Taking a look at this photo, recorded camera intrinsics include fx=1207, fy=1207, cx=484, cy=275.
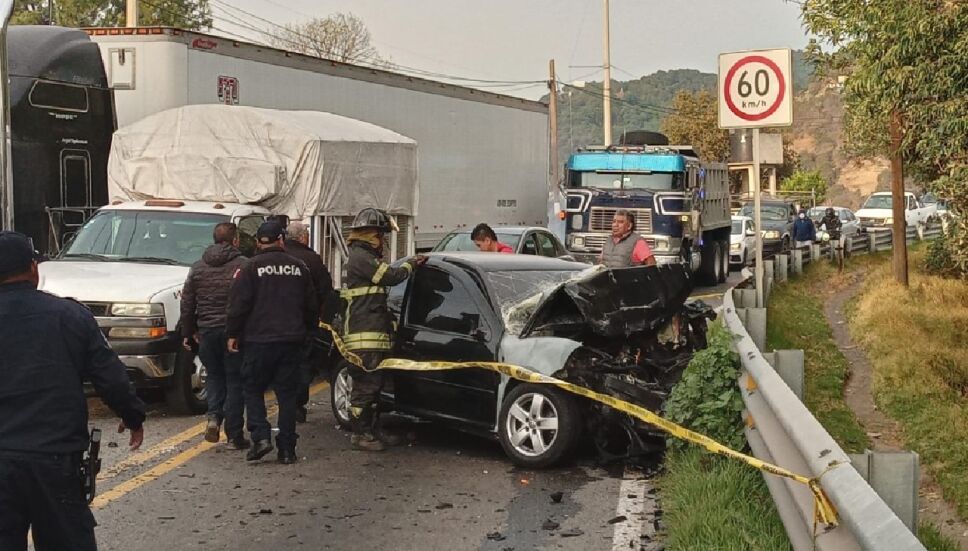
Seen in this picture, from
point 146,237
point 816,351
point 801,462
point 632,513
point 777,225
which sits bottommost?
point 632,513

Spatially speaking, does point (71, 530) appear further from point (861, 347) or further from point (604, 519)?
point (861, 347)

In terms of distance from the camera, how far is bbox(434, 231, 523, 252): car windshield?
58.6 feet

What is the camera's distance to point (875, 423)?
10.5 meters

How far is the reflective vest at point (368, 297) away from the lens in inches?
352

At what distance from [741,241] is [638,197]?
10811 mm

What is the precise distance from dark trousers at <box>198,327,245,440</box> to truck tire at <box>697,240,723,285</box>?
18701 mm

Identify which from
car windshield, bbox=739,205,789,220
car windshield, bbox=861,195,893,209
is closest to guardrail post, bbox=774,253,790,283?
car windshield, bbox=739,205,789,220

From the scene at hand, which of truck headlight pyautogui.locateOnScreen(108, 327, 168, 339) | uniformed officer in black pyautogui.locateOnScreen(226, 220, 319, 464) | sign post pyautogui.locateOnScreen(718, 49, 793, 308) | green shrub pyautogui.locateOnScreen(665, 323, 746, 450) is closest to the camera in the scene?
green shrub pyautogui.locateOnScreen(665, 323, 746, 450)

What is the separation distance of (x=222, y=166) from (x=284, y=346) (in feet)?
16.7

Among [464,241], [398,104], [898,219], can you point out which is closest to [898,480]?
[464,241]

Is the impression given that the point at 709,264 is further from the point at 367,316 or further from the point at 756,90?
the point at 367,316

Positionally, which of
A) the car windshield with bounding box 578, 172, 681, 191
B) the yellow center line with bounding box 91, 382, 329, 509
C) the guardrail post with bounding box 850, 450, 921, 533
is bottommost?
the yellow center line with bounding box 91, 382, 329, 509

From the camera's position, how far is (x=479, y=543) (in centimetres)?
660

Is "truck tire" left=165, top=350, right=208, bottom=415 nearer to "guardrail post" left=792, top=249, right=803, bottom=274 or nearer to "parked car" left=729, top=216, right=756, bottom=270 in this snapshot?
"guardrail post" left=792, top=249, right=803, bottom=274
